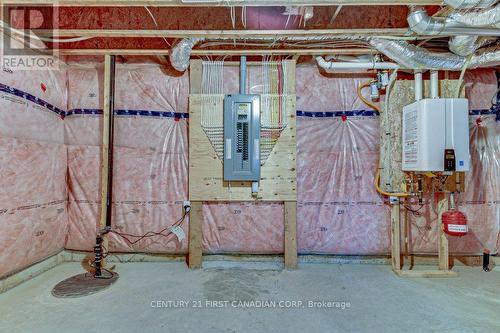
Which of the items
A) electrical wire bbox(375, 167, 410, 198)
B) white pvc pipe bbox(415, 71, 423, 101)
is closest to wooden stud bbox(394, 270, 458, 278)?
electrical wire bbox(375, 167, 410, 198)

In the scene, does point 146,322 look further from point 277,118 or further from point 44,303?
point 277,118

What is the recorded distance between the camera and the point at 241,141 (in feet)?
8.95

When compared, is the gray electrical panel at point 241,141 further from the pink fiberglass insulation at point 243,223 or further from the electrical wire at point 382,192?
the electrical wire at point 382,192

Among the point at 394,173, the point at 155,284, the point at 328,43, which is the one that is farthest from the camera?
the point at 394,173

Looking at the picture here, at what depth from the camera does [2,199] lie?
222 cm

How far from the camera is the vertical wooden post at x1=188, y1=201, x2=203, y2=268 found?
2758 mm

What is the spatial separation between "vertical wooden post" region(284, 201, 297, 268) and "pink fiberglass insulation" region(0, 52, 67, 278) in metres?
2.48

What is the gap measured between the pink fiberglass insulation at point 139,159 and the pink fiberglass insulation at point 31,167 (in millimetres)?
178

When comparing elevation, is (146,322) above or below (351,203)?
below

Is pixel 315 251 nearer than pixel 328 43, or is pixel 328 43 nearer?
pixel 328 43

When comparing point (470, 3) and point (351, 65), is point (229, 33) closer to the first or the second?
point (351, 65)

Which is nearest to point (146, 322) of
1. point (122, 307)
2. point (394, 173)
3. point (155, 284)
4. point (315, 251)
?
point (122, 307)

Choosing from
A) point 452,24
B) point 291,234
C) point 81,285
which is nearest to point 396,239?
point 291,234

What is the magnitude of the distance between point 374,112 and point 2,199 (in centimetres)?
365
